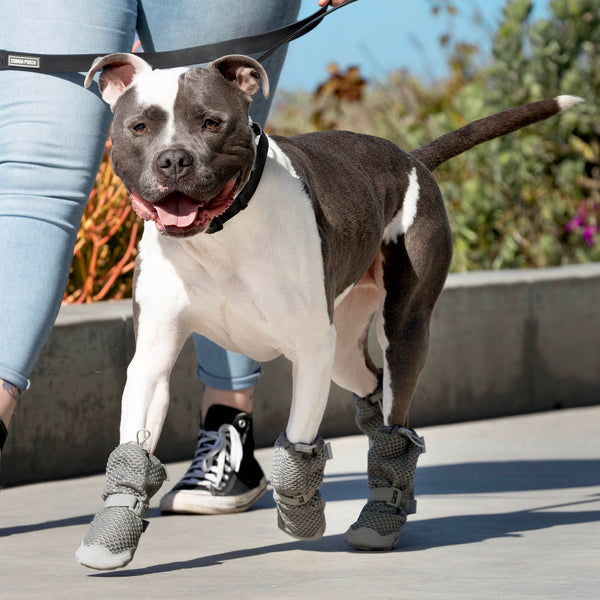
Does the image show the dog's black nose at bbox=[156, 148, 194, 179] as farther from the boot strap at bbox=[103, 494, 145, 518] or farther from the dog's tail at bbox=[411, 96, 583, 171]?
the dog's tail at bbox=[411, 96, 583, 171]

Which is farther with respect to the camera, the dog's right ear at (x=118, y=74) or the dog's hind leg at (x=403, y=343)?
the dog's hind leg at (x=403, y=343)

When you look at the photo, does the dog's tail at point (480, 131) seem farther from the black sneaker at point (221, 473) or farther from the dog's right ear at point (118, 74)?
the dog's right ear at point (118, 74)

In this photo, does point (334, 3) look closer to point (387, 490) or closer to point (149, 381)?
point (149, 381)

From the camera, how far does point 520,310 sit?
682cm

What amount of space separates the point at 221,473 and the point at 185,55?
143 centimetres

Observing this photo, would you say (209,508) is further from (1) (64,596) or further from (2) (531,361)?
(2) (531,361)

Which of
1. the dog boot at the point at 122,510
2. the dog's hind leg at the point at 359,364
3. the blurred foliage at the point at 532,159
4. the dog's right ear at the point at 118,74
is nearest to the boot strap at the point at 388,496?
the dog's hind leg at the point at 359,364

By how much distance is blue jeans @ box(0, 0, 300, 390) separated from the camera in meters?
3.70

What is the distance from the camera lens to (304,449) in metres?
3.57

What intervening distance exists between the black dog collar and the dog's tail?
113cm

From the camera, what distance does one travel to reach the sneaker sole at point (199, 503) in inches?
174

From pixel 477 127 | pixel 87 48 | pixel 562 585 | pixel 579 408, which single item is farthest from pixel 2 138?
pixel 579 408

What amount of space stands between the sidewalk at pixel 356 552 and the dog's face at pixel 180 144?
0.92 m

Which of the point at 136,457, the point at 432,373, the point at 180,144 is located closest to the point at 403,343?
the point at 136,457
